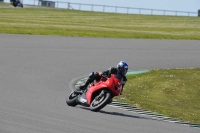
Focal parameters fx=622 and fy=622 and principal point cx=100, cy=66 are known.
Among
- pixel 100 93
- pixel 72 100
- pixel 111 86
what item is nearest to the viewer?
pixel 111 86

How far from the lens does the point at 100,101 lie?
41.8 feet

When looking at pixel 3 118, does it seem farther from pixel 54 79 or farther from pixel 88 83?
pixel 54 79

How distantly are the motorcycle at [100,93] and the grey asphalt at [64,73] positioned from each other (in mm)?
178

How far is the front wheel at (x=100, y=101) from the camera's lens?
12578 millimetres

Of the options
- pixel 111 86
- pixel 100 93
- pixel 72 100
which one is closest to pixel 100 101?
pixel 100 93

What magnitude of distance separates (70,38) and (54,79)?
434 inches

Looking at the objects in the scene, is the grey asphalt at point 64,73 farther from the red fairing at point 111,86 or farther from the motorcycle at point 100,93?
the red fairing at point 111,86

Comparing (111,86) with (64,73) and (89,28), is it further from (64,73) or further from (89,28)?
(89,28)

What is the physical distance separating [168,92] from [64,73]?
10.5 ft

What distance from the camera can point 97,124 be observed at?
35.1 feet

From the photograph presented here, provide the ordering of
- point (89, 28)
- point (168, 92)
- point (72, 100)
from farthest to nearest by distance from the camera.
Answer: point (89, 28), point (168, 92), point (72, 100)

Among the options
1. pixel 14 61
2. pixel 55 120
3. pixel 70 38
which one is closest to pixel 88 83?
pixel 55 120

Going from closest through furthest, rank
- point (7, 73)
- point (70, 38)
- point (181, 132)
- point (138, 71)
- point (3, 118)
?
point (3, 118), point (181, 132), point (7, 73), point (138, 71), point (70, 38)

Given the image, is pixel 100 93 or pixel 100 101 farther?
pixel 100 93
